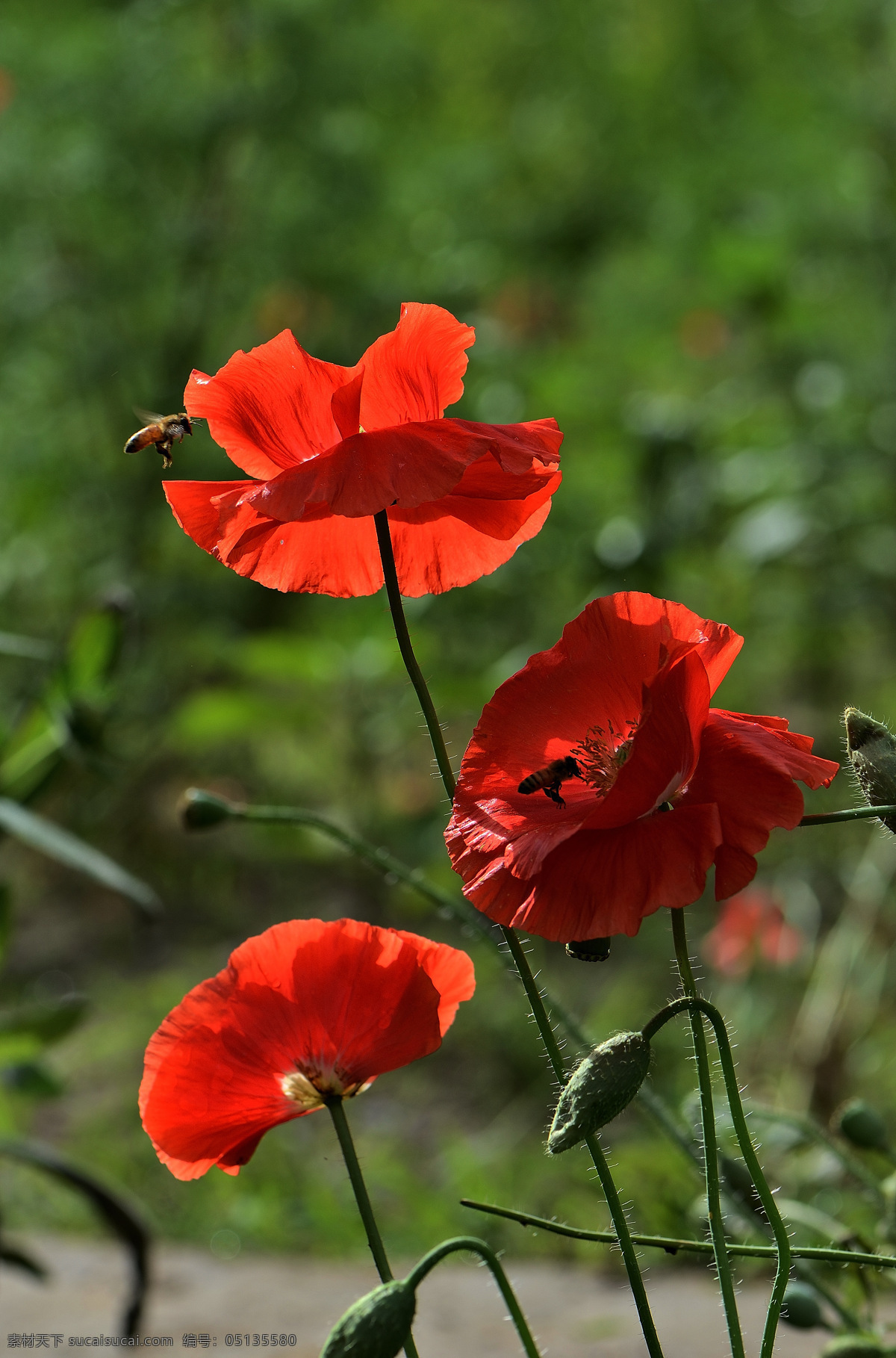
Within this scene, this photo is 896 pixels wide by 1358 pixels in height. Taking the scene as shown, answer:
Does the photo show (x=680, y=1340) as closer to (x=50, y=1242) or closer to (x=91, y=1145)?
(x=50, y=1242)

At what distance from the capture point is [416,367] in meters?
0.51

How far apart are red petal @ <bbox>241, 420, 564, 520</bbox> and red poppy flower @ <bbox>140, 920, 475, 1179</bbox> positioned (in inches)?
6.9

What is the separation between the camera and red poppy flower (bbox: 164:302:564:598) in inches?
17.5

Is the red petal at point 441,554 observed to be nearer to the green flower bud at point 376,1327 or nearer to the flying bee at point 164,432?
the flying bee at point 164,432

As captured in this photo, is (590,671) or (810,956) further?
(810,956)

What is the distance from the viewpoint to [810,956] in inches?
83.0

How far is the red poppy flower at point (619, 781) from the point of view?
413mm

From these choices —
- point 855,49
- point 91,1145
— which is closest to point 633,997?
point 91,1145

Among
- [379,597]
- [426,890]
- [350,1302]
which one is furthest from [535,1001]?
[379,597]

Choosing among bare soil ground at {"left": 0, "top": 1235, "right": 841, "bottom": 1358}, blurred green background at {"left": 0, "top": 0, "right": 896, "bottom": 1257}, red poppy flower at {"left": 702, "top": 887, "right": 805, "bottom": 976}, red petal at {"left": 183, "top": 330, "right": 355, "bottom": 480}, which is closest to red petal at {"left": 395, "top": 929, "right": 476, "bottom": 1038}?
red petal at {"left": 183, "top": 330, "right": 355, "bottom": 480}

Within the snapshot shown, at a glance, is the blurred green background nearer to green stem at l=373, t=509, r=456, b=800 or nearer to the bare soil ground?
the bare soil ground

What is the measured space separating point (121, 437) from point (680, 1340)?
2.51m

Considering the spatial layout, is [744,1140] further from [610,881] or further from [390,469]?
[390,469]

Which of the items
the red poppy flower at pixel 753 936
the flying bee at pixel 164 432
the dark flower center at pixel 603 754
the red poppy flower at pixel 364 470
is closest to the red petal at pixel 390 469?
the red poppy flower at pixel 364 470
